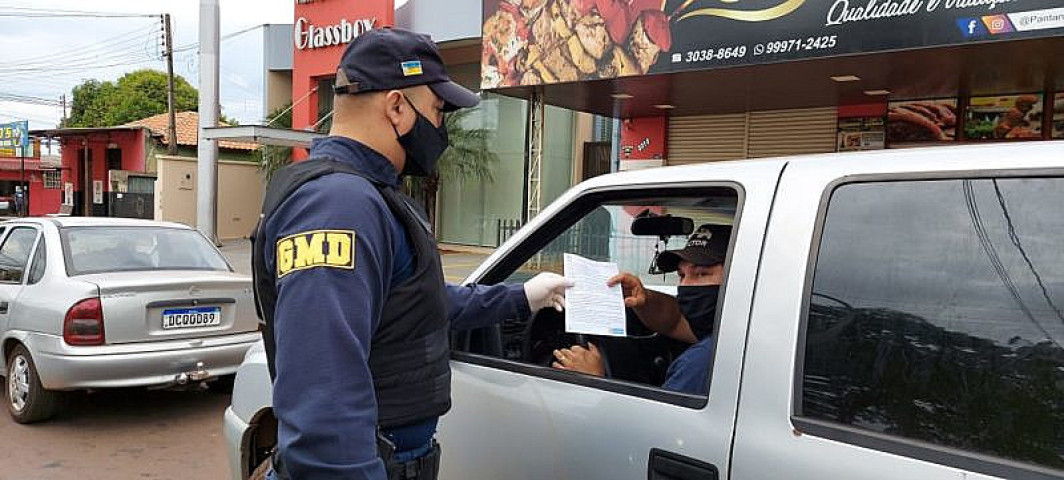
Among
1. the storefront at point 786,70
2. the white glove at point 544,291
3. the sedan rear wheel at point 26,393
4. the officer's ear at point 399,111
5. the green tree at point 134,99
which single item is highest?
the green tree at point 134,99

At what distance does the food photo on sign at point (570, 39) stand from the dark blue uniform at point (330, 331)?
846 centimetres

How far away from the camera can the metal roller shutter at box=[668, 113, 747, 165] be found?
40.7ft

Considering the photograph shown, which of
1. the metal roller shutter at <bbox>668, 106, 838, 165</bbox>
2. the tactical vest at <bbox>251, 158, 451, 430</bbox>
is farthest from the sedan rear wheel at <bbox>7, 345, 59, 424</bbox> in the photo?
the metal roller shutter at <bbox>668, 106, 838, 165</bbox>

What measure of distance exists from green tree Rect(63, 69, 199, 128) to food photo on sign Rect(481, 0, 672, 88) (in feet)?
140

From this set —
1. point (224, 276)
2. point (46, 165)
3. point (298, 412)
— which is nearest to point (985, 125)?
point (224, 276)

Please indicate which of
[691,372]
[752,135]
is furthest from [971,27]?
[691,372]

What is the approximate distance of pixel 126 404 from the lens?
18.7 ft

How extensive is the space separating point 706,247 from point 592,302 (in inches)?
25.1

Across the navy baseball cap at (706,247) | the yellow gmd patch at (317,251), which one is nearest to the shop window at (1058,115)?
the navy baseball cap at (706,247)

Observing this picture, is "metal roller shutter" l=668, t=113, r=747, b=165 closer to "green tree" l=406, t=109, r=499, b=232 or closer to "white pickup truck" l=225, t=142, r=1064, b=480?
"green tree" l=406, t=109, r=499, b=232

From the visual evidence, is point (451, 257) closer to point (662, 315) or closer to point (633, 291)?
point (662, 315)

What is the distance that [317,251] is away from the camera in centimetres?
140

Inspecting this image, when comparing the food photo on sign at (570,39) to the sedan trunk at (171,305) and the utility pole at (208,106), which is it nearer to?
the sedan trunk at (171,305)

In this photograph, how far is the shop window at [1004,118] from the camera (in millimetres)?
9625
